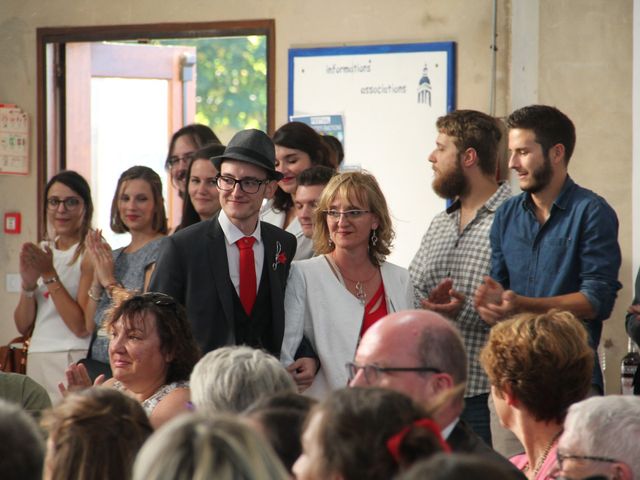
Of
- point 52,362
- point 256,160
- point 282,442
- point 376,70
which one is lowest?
point 52,362

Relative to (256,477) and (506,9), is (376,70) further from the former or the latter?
(256,477)

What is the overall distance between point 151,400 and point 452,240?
1.53 m

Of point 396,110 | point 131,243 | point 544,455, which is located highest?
point 396,110

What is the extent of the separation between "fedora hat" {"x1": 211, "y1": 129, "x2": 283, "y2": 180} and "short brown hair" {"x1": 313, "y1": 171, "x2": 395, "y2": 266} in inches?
8.1

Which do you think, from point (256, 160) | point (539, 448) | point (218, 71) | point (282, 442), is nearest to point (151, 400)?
point (256, 160)

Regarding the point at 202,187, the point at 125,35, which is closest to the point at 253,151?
the point at 202,187

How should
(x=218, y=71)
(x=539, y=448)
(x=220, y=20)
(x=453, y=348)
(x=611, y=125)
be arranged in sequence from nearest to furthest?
(x=453, y=348) < (x=539, y=448) < (x=611, y=125) < (x=220, y=20) < (x=218, y=71)

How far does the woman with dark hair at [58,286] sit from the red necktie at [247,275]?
174cm

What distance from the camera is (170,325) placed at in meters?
3.55

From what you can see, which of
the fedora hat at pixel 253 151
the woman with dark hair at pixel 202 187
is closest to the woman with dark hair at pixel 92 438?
the fedora hat at pixel 253 151

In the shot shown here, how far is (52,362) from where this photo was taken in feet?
17.4

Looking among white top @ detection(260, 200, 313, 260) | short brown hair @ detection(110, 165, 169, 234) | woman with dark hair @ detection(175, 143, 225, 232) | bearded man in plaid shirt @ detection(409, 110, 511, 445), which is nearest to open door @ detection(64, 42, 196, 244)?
short brown hair @ detection(110, 165, 169, 234)

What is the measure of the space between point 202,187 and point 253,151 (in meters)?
0.78

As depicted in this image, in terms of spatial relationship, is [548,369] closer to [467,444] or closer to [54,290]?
[467,444]
